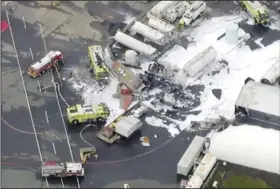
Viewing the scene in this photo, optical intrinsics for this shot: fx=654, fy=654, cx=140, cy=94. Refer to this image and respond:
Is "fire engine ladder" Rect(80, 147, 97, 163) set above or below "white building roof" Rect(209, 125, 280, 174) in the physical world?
below

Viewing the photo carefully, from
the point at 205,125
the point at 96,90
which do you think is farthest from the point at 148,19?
the point at 205,125

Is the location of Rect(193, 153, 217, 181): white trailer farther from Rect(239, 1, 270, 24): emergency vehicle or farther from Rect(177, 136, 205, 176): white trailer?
Rect(239, 1, 270, 24): emergency vehicle

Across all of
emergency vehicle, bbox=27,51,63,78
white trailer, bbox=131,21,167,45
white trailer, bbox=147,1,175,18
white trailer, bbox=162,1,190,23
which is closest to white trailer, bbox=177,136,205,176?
white trailer, bbox=131,21,167,45

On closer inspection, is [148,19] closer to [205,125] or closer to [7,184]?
[205,125]

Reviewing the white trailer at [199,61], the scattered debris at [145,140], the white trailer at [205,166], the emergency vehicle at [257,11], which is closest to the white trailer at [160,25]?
the white trailer at [199,61]

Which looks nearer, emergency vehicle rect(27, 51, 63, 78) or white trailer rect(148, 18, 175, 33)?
emergency vehicle rect(27, 51, 63, 78)

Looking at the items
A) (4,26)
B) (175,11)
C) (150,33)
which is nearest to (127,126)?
(150,33)

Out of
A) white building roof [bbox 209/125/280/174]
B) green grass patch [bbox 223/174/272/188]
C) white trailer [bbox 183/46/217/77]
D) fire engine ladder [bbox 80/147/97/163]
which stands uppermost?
white trailer [bbox 183/46/217/77]

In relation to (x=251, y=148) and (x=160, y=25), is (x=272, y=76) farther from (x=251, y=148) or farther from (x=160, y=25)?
(x=160, y=25)
